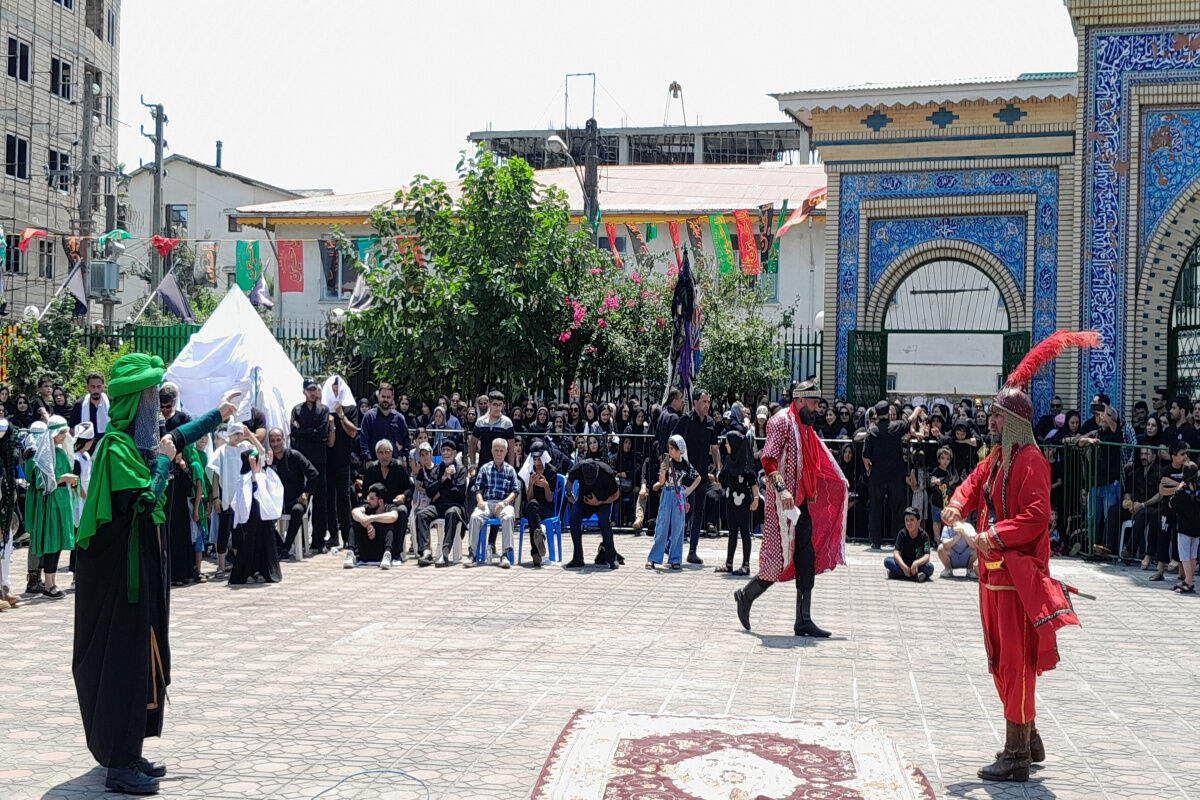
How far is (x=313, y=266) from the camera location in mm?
35156

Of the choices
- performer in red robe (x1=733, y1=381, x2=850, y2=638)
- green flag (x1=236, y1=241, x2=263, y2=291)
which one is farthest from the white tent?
green flag (x1=236, y1=241, x2=263, y2=291)

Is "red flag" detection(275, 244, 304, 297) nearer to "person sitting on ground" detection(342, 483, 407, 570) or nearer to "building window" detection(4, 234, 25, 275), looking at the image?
"building window" detection(4, 234, 25, 275)

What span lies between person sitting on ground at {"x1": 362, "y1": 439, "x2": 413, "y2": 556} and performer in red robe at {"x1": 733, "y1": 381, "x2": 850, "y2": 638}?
16.2ft

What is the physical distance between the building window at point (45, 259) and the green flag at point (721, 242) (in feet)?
68.0

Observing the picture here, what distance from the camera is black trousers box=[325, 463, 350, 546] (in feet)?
48.9

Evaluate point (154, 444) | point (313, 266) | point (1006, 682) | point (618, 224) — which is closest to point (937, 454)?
point (1006, 682)

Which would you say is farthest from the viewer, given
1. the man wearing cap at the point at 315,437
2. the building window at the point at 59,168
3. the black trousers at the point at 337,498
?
the building window at the point at 59,168

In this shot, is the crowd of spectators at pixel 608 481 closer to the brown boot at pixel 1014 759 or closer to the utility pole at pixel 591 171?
the utility pole at pixel 591 171

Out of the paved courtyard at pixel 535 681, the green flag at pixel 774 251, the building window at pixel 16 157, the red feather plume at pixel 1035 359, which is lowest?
the paved courtyard at pixel 535 681

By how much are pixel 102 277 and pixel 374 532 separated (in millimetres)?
14836

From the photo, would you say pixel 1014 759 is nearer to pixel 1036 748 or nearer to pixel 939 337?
pixel 1036 748

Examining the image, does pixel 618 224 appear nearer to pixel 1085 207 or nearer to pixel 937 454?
pixel 1085 207

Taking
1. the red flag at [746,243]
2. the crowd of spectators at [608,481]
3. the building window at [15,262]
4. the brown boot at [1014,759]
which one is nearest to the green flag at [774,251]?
the red flag at [746,243]

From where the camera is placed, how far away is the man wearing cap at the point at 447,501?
45.3 feet
